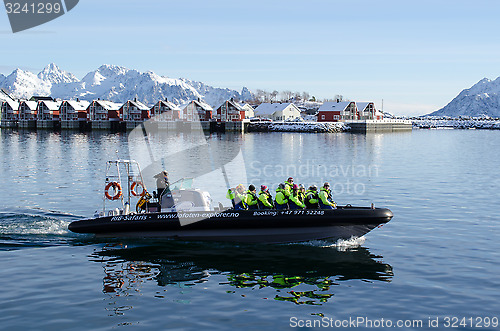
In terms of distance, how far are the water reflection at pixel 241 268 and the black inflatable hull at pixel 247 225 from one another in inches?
17.6

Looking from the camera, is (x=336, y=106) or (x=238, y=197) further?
(x=336, y=106)

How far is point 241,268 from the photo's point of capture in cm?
1714

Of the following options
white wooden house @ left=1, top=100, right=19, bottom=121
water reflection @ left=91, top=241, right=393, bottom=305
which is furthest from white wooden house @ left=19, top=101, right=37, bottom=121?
water reflection @ left=91, top=241, right=393, bottom=305

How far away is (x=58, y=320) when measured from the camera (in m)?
12.7

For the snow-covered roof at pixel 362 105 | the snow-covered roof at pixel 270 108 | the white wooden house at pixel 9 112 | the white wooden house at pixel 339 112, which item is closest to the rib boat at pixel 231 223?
the white wooden house at pixel 339 112

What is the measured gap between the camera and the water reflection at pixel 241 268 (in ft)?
50.5

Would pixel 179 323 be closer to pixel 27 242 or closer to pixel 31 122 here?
pixel 27 242

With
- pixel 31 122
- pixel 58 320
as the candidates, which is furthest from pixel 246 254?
pixel 31 122

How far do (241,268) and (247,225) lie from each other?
2371 mm

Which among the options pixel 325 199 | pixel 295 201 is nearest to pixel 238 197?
pixel 295 201

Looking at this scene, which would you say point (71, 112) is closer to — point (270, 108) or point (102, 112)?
point (102, 112)

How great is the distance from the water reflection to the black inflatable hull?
0.45 m

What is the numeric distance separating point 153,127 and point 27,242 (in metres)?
123

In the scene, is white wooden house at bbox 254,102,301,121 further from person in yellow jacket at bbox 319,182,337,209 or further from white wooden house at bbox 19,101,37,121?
person in yellow jacket at bbox 319,182,337,209
